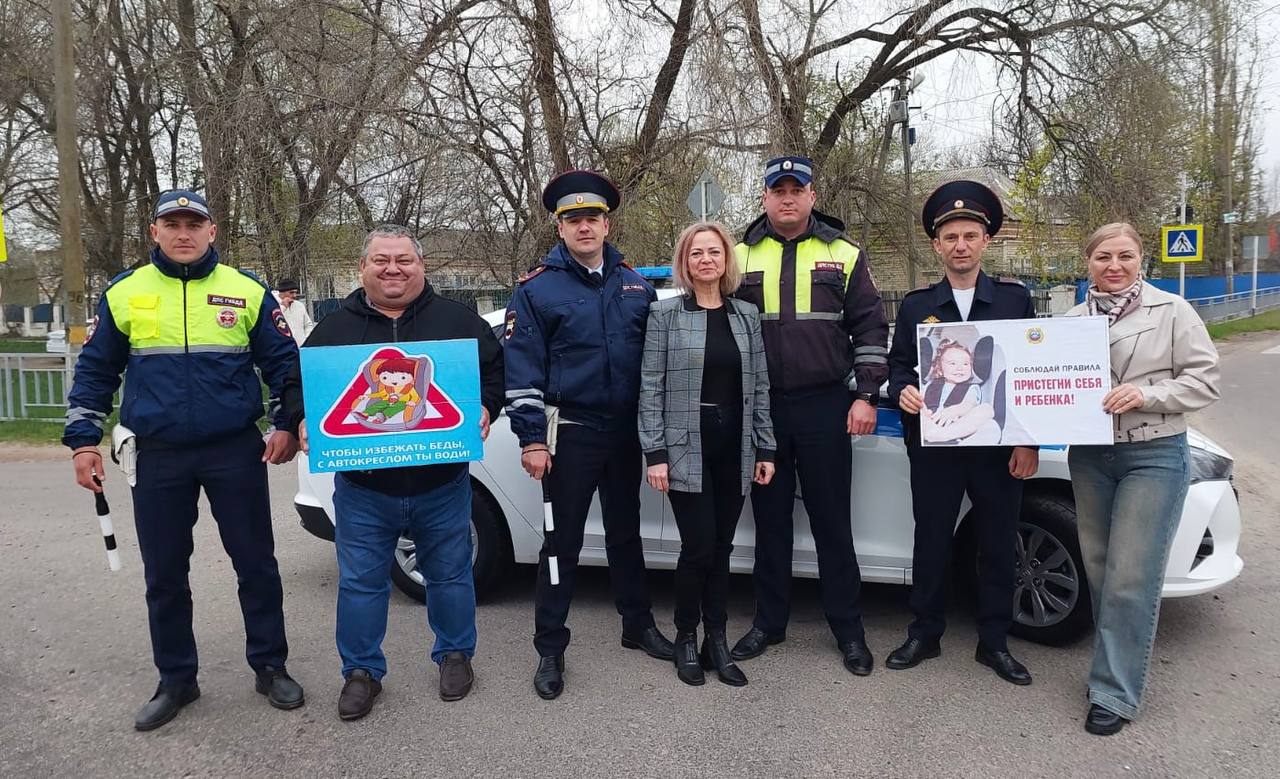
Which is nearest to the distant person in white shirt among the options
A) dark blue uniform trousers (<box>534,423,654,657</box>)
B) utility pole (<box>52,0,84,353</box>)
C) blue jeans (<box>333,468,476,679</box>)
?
utility pole (<box>52,0,84,353</box>)

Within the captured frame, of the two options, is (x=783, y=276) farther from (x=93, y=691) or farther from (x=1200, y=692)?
(x=93, y=691)

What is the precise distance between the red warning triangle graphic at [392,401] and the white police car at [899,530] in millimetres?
1010

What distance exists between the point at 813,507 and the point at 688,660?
2.71 ft

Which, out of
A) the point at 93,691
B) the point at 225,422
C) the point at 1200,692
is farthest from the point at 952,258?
the point at 93,691

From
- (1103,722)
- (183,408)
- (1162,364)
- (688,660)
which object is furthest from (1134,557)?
(183,408)

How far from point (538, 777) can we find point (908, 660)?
166 cm

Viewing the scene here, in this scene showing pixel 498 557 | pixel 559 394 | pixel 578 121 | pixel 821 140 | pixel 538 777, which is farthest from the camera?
pixel 821 140

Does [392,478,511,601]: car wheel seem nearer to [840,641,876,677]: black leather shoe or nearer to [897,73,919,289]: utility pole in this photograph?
[840,641,876,677]: black leather shoe

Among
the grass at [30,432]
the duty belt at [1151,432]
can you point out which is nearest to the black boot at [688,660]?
the duty belt at [1151,432]

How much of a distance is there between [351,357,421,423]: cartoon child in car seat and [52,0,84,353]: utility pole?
10.2 metres

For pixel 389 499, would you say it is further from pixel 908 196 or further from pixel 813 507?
pixel 908 196

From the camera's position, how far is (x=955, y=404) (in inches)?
136

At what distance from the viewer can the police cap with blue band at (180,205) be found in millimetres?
3166

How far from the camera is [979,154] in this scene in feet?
48.5
